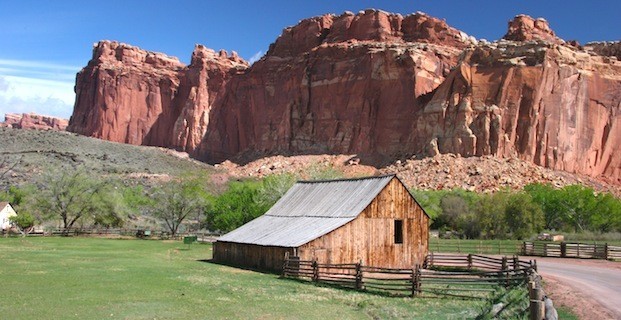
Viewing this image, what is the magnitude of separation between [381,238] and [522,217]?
3092 centimetres

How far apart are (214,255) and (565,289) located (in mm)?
20789

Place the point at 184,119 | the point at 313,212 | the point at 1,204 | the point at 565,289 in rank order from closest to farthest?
the point at 565,289 < the point at 313,212 < the point at 1,204 < the point at 184,119

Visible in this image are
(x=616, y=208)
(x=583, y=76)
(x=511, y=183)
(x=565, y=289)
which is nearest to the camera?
(x=565, y=289)

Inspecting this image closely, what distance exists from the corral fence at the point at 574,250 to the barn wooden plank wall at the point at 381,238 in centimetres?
1176

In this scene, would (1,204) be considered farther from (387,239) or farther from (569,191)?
(569,191)

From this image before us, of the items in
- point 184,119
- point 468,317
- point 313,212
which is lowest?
point 468,317

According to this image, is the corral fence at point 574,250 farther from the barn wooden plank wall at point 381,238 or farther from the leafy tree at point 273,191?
the leafy tree at point 273,191

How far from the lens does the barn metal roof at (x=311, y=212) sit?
1213 inches

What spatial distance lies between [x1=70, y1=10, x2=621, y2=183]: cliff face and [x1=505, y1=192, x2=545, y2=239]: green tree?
130 feet

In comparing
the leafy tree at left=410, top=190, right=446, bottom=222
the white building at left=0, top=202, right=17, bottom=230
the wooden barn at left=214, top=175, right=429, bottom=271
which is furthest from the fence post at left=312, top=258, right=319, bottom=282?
the white building at left=0, top=202, right=17, bottom=230

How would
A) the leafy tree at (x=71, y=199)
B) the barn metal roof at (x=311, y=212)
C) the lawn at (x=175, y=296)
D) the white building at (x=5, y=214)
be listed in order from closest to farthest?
1. the lawn at (x=175, y=296)
2. the barn metal roof at (x=311, y=212)
3. the leafy tree at (x=71, y=199)
4. the white building at (x=5, y=214)

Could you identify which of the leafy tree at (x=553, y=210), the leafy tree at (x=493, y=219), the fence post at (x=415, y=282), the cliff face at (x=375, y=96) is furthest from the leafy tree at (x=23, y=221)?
the cliff face at (x=375, y=96)

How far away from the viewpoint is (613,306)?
61.1 ft

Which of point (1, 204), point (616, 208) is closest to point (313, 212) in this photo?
point (1, 204)
